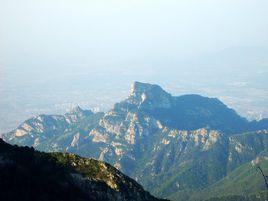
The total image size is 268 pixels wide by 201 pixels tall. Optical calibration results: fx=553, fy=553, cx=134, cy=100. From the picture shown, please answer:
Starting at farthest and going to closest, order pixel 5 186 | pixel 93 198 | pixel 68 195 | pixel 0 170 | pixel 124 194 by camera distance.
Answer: pixel 124 194, pixel 93 198, pixel 68 195, pixel 0 170, pixel 5 186

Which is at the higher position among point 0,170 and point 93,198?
point 0,170

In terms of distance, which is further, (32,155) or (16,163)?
(32,155)

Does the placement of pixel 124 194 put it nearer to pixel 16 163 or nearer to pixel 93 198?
pixel 93 198

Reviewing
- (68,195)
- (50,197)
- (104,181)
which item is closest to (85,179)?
(104,181)

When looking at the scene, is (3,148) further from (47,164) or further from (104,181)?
(104,181)

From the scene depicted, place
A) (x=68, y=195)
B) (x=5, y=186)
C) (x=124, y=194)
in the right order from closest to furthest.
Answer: (x=5, y=186), (x=68, y=195), (x=124, y=194)

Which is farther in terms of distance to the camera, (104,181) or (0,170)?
(104,181)

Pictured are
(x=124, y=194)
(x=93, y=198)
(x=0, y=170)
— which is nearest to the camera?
(x=0, y=170)

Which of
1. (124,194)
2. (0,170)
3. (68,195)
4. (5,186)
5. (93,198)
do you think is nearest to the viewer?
(5,186)

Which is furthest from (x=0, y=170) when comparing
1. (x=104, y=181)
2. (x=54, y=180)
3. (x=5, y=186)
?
(x=104, y=181)
